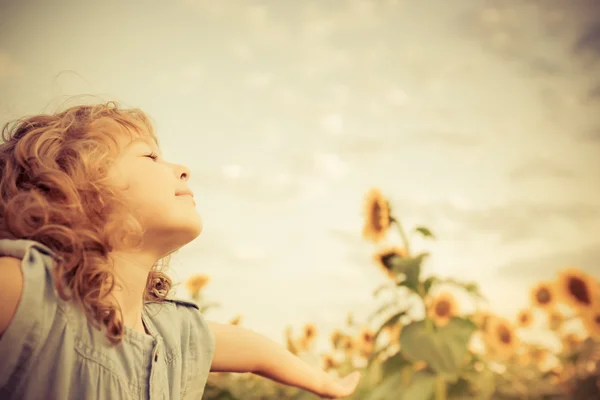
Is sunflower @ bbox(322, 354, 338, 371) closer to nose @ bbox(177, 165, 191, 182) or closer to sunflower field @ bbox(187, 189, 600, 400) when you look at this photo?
sunflower field @ bbox(187, 189, 600, 400)

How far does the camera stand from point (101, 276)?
80cm

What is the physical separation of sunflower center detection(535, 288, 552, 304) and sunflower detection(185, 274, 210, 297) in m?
1.67

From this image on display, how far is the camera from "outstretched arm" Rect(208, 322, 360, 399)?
3.28 ft

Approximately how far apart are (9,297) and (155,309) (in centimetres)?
38

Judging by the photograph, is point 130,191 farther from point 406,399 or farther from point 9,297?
point 406,399

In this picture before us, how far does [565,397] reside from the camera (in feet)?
5.75

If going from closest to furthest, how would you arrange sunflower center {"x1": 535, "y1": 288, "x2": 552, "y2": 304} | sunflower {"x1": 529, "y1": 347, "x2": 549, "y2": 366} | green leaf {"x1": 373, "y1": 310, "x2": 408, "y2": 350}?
green leaf {"x1": 373, "y1": 310, "x2": 408, "y2": 350}
sunflower {"x1": 529, "y1": 347, "x2": 549, "y2": 366}
sunflower center {"x1": 535, "y1": 288, "x2": 552, "y2": 304}

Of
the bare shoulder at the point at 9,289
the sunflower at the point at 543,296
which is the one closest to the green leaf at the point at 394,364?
the sunflower at the point at 543,296

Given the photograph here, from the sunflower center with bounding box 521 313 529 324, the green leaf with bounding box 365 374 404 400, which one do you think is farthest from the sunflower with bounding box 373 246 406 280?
the sunflower center with bounding box 521 313 529 324

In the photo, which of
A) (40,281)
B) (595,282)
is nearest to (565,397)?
(595,282)

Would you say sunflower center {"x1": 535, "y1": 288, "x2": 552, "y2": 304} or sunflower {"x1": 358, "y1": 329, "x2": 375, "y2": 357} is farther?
sunflower {"x1": 358, "y1": 329, "x2": 375, "y2": 357}

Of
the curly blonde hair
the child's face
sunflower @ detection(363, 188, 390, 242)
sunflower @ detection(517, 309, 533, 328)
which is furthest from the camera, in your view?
sunflower @ detection(517, 309, 533, 328)

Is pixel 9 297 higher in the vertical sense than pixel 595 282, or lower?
lower

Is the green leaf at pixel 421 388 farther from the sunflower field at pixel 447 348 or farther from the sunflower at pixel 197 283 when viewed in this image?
the sunflower at pixel 197 283
